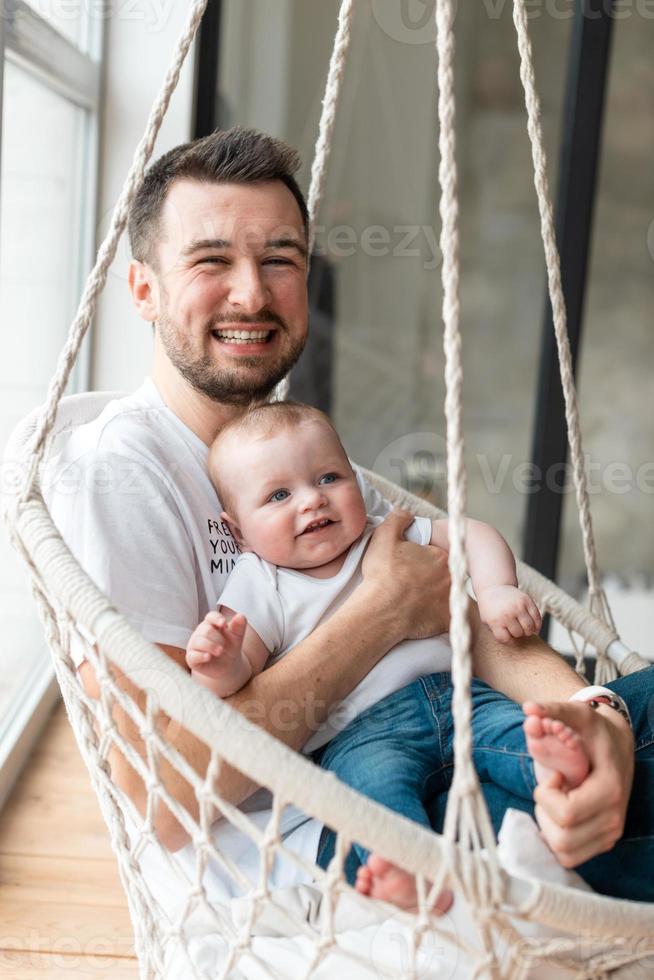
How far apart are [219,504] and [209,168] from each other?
0.38 m

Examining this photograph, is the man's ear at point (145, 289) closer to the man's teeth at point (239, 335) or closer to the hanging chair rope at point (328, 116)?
the man's teeth at point (239, 335)

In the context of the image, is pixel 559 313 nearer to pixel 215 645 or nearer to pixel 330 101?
pixel 330 101

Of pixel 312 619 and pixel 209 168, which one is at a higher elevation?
pixel 209 168

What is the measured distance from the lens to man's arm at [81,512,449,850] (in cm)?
91

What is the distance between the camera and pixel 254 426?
1.08 meters

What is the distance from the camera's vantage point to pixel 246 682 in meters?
0.94

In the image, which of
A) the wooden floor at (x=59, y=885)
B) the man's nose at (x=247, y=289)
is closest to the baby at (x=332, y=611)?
the man's nose at (x=247, y=289)

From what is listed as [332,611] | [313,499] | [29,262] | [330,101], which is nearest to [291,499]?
[313,499]

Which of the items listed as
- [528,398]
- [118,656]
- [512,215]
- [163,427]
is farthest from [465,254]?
[118,656]

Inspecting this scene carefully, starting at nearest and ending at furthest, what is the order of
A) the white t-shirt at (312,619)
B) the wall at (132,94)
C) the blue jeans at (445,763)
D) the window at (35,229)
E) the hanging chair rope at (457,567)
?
the hanging chair rope at (457,567)
the blue jeans at (445,763)
the white t-shirt at (312,619)
the window at (35,229)
the wall at (132,94)

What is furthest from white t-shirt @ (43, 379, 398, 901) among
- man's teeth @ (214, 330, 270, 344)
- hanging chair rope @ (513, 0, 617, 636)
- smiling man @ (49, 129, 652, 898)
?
hanging chair rope @ (513, 0, 617, 636)

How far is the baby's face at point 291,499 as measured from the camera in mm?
1051

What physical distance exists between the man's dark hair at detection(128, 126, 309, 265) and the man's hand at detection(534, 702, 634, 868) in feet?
2.29

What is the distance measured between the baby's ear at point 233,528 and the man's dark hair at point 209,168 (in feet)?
1.07
